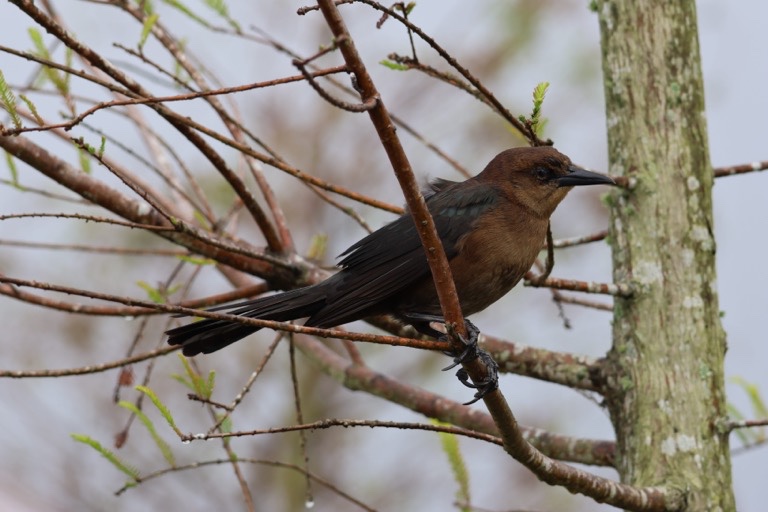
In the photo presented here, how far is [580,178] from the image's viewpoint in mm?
3199

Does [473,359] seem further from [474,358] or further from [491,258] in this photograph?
[491,258]

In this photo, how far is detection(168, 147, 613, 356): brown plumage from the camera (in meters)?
2.89

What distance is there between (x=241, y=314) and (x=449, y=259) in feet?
2.18

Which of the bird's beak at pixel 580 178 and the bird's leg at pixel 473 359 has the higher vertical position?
the bird's beak at pixel 580 178

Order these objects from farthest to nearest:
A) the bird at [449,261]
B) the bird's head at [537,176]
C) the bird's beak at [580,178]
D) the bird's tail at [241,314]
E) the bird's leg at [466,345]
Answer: the bird's head at [537,176] → the bird's beak at [580,178] → the bird at [449,261] → the bird's tail at [241,314] → the bird's leg at [466,345]

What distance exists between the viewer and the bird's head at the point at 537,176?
3.20 meters

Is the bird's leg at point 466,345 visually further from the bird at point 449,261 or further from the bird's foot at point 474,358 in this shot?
the bird at point 449,261

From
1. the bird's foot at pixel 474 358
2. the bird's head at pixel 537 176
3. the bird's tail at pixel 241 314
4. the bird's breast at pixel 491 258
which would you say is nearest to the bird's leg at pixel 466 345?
the bird's foot at pixel 474 358

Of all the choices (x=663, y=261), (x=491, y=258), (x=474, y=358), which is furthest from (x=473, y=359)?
(x=663, y=261)

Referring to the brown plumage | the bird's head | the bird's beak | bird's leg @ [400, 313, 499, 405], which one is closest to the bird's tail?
the brown plumage

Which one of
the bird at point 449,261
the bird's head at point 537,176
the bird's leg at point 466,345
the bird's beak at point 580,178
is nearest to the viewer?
the bird's leg at point 466,345

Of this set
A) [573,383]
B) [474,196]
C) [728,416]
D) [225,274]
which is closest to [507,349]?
[573,383]

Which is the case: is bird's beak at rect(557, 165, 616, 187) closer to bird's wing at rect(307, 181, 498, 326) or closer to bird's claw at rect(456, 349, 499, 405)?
bird's wing at rect(307, 181, 498, 326)

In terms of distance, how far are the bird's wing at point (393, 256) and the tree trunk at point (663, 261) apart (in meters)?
0.52
